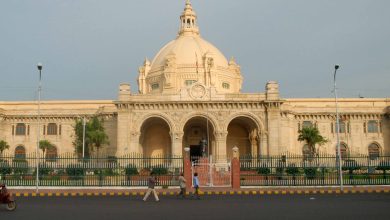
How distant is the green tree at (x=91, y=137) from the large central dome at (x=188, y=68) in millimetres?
8646

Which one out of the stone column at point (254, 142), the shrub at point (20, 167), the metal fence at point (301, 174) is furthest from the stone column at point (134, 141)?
the metal fence at point (301, 174)

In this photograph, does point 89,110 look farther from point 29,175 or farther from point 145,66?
point 29,175

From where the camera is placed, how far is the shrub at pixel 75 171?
26875 millimetres

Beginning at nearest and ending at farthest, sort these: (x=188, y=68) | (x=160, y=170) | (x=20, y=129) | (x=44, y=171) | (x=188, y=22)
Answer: (x=44, y=171), (x=160, y=170), (x=20, y=129), (x=188, y=68), (x=188, y=22)

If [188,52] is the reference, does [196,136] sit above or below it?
below

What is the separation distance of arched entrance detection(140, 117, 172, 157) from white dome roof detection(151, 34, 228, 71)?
29.7 feet

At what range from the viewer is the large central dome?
2115 inches

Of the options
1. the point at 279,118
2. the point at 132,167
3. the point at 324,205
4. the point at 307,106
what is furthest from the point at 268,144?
the point at 324,205

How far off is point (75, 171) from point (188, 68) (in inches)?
1157

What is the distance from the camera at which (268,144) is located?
146ft

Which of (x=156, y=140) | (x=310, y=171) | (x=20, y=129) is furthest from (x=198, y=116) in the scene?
(x=20, y=129)

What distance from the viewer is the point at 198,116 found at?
148ft

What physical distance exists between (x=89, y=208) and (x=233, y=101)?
29.9 m

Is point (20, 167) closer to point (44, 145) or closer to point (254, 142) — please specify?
point (44, 145)
